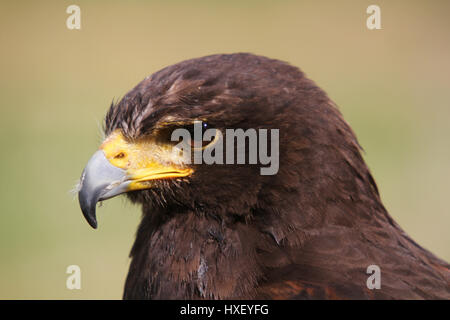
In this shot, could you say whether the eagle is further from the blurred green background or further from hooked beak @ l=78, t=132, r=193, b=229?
the blurred green background

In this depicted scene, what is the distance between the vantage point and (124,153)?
341 cm

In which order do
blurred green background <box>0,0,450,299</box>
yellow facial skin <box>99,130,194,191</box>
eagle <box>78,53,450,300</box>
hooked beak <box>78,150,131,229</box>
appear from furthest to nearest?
blurred green background <box>0,0,450,299</box>
yellow facial skin <box>99,130,194,191</box>
hooked beak <box>78,150,131,229</box>
eagle <box>78,53,450,300</box>

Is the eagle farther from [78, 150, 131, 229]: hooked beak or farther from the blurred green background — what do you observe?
the blurred green background

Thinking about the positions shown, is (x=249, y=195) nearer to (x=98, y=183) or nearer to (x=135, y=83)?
(x=98, y=183)

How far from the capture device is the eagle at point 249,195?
3062mm

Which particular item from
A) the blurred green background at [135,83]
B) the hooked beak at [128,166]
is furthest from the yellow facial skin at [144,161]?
the blurred green background at [135,83]

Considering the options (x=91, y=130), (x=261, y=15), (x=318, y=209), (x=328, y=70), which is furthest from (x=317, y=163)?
(x=261, y=15)

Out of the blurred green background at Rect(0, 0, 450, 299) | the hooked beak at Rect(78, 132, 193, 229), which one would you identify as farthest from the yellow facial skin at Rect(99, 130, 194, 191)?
the blurred green background at Rect(0, 0, 450, 299)

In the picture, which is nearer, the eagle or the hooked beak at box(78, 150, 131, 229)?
the eagle

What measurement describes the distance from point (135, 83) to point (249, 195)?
29.7ft

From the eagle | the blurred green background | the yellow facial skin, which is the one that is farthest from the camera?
the blurred green background

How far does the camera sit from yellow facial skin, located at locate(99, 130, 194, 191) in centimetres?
338

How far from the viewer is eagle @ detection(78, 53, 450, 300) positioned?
3062 mm

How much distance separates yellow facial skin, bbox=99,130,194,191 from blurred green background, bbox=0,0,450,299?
402 cm
